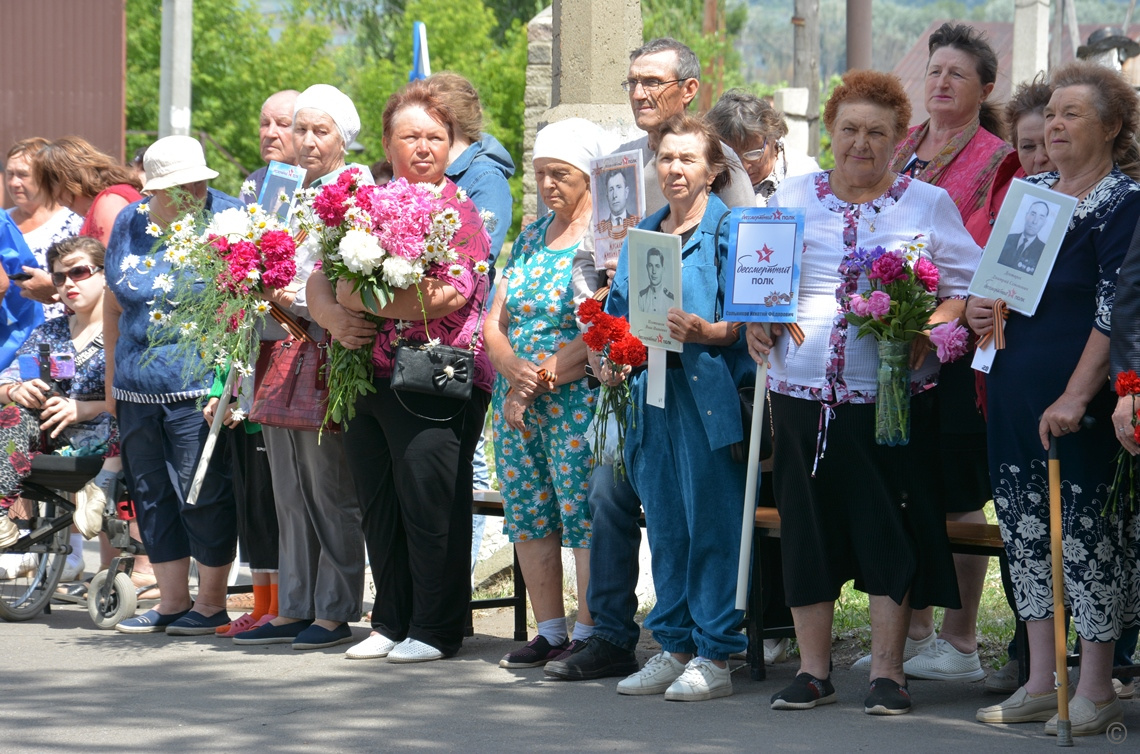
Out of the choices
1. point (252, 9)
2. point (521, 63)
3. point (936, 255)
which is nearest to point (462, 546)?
point (936, 255)

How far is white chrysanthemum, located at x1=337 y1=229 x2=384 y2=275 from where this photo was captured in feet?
19.2

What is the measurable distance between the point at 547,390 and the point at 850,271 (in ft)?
4.45

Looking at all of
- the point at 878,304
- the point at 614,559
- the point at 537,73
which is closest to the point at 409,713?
the point at 614,559

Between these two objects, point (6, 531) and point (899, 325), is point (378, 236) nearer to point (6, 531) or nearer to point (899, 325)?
point (899, 325)

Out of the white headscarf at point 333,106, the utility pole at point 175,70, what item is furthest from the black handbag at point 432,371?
the utility pole at point 175,70

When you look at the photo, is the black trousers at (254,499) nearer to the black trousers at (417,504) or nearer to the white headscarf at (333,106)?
the black trousers at (417,504)

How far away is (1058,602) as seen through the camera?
15.8 ft

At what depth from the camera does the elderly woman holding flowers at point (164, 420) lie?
6984 mm

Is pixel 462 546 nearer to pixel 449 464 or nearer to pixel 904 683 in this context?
pixel 449 464

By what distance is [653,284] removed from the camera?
216 inches

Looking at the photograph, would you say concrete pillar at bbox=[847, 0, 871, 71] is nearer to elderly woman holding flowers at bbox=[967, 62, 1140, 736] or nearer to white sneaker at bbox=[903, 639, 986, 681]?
white sneaker at bbox=[903, 639, 986, 681]

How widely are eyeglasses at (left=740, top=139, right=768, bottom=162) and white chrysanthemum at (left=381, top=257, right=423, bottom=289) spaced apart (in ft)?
5.05

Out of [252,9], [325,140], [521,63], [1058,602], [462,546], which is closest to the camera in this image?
[1058,602]

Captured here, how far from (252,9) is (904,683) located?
115 feet
